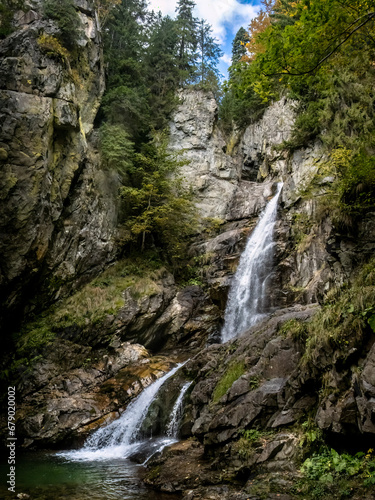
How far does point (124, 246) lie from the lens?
1753 cm

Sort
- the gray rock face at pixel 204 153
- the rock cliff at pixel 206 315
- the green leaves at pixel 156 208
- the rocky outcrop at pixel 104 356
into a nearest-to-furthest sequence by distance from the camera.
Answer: the rock cliff at pixel 206 315
the rocky outcrop at pixel 104 356
the green leaves at pixel 156 208
the gray rock face at pixel 204 153

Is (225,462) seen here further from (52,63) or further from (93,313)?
(52,63)

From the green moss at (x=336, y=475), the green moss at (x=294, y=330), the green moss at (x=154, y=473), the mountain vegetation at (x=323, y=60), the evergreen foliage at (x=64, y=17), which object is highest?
the evergreen foliage at (x=64, y=17)

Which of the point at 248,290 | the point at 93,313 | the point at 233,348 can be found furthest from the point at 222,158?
the point at 233,348

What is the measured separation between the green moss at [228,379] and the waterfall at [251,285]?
5.31 meters

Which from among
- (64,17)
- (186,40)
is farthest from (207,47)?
(64,17)

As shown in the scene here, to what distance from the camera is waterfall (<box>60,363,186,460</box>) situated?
9.21 metres

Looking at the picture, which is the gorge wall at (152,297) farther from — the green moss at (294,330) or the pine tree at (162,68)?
the pine tree at (162,68)

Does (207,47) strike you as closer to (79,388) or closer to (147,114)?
(147,114)

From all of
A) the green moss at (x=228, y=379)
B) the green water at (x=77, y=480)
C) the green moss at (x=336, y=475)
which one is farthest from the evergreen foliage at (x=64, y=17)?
the green moss at (x=336, y=475)

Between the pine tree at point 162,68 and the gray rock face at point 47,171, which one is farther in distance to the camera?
the pine tree at point 162,68

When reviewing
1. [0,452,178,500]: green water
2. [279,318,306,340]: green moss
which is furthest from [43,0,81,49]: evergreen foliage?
[0,452,178,500]: green water

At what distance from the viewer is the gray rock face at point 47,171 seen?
11.3m

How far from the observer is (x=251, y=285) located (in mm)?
15188
